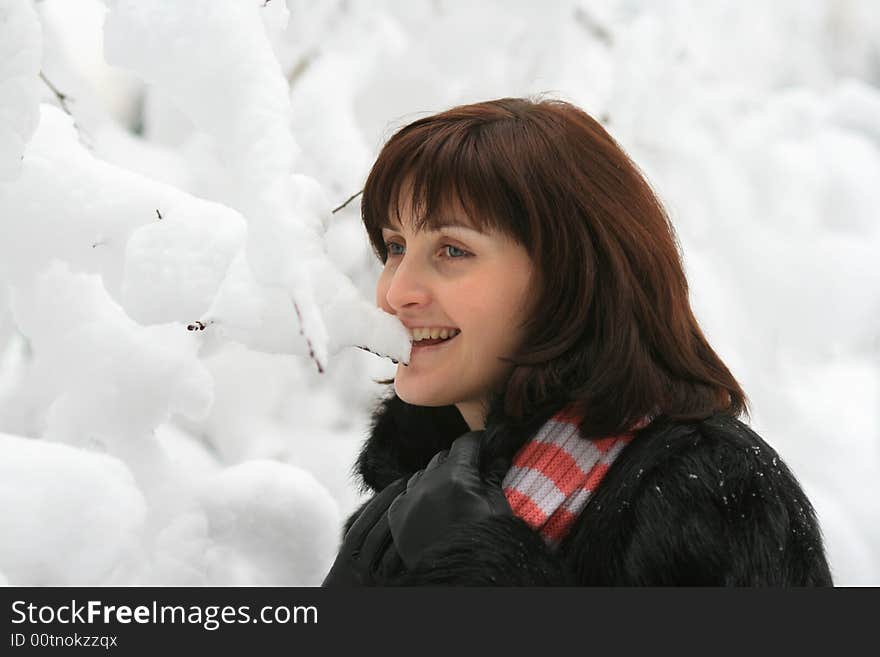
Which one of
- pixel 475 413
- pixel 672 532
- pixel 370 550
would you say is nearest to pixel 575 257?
pixel 475 413

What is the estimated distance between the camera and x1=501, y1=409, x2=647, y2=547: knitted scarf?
106 centimetres

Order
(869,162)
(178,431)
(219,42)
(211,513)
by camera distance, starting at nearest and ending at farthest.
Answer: (219,42), (211,513), (178,431), (869,162)

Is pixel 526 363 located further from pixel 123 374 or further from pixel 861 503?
pixel 861 503

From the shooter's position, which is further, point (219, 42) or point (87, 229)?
point (87, 229)

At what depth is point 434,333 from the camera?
119 centimetres

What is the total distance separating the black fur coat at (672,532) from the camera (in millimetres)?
977

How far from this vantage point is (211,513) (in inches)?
53.1

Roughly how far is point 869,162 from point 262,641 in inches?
84.4

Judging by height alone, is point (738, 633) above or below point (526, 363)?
below

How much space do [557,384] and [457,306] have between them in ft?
0.50

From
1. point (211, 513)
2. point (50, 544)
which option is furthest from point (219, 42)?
point (211, 513)

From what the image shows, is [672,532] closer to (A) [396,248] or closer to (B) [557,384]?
(B) [557,384]

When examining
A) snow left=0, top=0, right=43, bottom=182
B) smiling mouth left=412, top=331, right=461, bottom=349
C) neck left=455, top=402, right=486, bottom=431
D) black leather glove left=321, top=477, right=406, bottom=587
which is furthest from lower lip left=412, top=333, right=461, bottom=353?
snow left=0, top=0, right=43, bottom=182

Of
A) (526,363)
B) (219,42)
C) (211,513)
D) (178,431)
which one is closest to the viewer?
(219,42)
